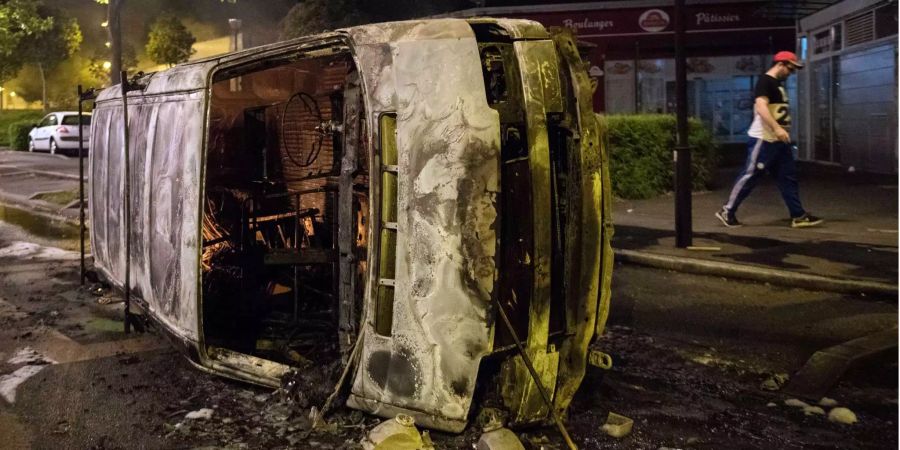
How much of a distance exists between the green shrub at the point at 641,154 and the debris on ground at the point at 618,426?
30.5 feet

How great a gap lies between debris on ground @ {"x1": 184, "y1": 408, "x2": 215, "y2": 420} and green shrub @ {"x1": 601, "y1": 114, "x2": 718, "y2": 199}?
9668 millimetres

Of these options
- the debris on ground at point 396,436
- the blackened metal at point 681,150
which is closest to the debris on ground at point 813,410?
the debris on ground at point 396,436

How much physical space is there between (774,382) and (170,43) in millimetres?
36212

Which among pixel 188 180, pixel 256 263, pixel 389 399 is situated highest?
pixel 188 180

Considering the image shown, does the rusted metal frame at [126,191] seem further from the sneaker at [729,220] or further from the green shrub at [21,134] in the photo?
the green shrub at [21,134]

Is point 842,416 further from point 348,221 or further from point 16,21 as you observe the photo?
point 16,21

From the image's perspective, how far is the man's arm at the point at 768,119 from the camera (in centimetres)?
883

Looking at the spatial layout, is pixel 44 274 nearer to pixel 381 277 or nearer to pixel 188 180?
pixel 188 180

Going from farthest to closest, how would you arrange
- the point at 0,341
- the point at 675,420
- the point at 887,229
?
1. the point at 887,229
2. the point at 0,341
3. the point at 675,420

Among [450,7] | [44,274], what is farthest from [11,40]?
[450,7]

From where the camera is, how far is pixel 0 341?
599cm

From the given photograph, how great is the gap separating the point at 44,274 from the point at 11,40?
12.2 meters

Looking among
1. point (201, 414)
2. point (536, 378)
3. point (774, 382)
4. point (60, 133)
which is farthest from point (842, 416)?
point (60, 133)

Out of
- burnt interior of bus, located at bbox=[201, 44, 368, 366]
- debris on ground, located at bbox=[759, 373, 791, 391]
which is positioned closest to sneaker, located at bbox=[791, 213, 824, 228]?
debris on ground, located at bbox=[759, 373, 791, 391]
